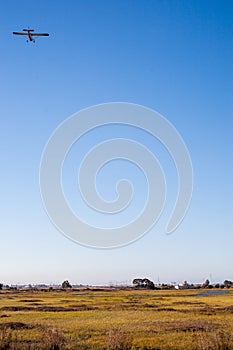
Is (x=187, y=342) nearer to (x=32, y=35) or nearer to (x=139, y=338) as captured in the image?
(x=139, y=338)

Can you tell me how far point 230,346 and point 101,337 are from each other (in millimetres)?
8059

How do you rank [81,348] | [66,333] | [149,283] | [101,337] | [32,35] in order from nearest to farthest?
[81,348]
[101,337]
[66,333]
[32,35]
[149,283]

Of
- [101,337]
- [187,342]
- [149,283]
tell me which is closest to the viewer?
[187,342]

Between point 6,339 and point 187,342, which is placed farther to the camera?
point 187,342

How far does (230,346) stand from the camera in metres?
20.7

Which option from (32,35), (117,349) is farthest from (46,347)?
(32,35)

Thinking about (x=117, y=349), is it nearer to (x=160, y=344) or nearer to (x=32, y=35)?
(x=160, y=344)

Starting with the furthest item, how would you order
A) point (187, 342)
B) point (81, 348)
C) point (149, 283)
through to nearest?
point (149, 283), point (187, 342), point (81, 348)

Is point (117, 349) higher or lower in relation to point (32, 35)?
lower

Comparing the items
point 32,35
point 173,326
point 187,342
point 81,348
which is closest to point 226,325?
point 173,326

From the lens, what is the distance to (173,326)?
31328 millimetres

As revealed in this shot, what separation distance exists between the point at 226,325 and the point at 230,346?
1212cm

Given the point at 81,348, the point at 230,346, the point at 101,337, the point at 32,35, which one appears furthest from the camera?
the point at 32,35

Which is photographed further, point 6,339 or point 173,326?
point 173,326
